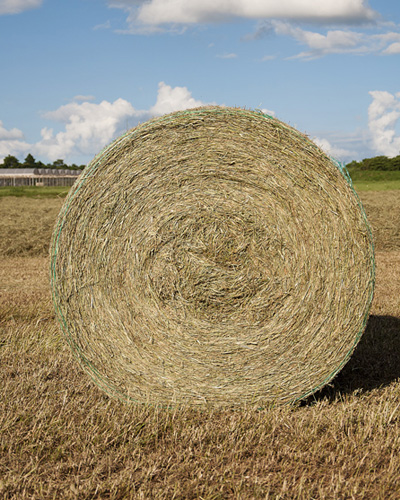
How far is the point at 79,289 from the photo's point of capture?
4555mm

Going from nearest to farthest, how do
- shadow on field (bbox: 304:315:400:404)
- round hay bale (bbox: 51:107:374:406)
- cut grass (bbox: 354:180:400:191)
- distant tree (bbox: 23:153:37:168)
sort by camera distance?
round hay bale (bbox: 51:107:374:406) < shadow on field (bbox: 304:315:400:404) < cut grass (bbox: 354:180:400:191) < distant tree (bbox: 23:153:37:168)

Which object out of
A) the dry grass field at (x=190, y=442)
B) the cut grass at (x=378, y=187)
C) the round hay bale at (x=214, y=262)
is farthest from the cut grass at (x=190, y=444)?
the cut grass at (x=378, y=187)

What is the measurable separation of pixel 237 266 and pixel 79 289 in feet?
4.08

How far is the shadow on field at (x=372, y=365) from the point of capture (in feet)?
16.6

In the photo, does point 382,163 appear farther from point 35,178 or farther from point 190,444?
point 190,444

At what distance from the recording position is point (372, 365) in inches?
221

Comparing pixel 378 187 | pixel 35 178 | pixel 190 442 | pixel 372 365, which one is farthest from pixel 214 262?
pixel 35 178

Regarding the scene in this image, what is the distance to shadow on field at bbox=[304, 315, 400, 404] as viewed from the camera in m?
5.05

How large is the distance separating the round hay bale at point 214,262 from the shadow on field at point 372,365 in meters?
0.62

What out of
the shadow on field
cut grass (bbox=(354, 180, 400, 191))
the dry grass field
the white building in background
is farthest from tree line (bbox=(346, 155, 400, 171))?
the dry grass field

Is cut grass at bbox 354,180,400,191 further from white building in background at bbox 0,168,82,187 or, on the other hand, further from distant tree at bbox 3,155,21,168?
distant tree at bbox 3,155,21,168

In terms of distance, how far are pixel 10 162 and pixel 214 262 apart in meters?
63.7

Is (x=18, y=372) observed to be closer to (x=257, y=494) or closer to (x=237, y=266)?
(x=237, y=266)

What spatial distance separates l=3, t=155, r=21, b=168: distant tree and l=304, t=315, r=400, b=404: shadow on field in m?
61.8
